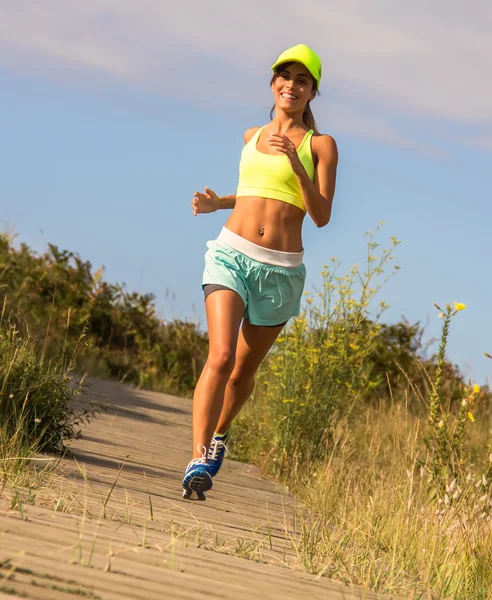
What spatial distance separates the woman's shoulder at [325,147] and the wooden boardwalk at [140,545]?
1891mm

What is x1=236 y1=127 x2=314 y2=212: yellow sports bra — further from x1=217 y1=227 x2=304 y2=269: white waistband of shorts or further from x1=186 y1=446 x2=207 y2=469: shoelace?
x1=186 y1=446 x2=207 y2=469: shoelace

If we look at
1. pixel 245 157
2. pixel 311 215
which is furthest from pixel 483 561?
pixel 245 157

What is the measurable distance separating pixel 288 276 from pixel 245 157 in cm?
69

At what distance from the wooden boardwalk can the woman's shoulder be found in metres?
1.89

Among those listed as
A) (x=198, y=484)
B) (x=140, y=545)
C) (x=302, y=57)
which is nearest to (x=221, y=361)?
(x=198, y=484)

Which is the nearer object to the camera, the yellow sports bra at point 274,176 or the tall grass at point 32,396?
the yellow sports bra at point 274,176

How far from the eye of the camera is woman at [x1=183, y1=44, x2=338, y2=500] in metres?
4.78

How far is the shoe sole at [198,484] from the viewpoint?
4.57 meters

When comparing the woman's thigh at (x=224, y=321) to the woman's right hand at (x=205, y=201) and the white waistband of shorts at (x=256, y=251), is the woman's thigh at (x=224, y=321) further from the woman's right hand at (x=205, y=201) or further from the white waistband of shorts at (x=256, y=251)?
the woman's right hand at (x=205, y=201)

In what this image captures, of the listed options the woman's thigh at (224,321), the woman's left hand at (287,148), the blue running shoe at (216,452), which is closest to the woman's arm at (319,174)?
the woman's left hand at (287,148)

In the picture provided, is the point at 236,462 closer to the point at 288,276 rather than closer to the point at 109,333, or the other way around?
the point at 288,276

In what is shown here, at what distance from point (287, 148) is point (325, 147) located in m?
0.52

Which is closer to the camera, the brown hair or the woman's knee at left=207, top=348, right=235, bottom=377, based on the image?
the woman's knee at left=207, top=348, right=235, bottom=377

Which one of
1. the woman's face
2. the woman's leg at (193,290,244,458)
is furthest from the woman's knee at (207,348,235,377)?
the woman's face
